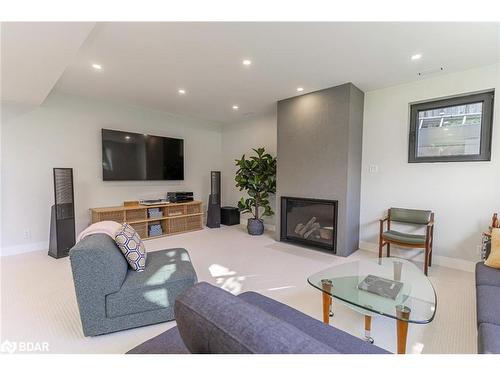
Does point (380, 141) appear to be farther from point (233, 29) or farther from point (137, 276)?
point (137, 276)

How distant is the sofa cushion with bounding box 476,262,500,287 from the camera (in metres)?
1.74

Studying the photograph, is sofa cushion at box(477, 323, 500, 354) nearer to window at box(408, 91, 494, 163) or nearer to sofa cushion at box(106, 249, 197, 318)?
sofa cushion at box(106, 249, 197, 318)

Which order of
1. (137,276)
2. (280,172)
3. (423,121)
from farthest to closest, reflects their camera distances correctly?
(280,172) → (423,121) → (137,276)

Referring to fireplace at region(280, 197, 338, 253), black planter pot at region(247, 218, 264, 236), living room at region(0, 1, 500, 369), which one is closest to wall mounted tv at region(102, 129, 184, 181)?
living room at region(0, 1, 500, 369)

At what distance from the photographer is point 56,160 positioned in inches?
148

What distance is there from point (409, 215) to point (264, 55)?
2.73m

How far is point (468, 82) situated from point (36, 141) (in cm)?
581

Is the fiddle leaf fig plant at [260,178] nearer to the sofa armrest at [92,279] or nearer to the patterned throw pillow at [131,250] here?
the patterned throw pillow at [131,250]

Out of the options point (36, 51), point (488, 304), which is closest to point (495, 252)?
point (488, 304)

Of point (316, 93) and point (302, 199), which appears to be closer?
point (316, 93)

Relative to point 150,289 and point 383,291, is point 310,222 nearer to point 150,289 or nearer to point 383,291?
point 383,291

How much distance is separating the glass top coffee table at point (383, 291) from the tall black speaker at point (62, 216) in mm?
3373

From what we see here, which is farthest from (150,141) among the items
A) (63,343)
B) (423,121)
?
(423,121)
